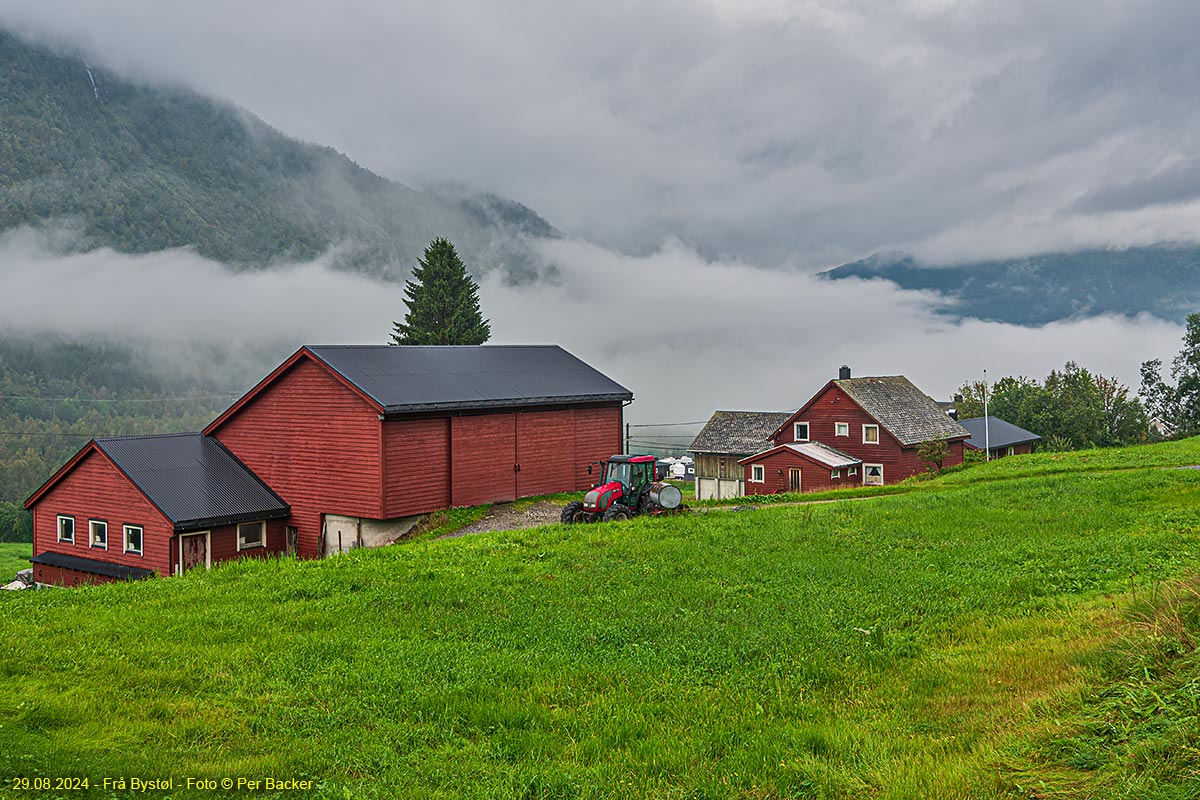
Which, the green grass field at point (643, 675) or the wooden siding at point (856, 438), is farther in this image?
the wooden siding at point (856, 438)

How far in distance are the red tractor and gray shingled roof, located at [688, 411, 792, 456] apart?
126ft

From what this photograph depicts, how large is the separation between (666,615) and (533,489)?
74.5ft

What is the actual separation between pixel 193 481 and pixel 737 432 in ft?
145

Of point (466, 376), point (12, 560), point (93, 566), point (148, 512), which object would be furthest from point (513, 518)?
point (12, 560)

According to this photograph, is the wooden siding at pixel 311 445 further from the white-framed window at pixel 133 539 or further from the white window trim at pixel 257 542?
the white-framed window at pixel 133 539

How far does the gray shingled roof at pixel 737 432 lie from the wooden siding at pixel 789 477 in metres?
11.2

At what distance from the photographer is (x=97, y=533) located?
31938 mm

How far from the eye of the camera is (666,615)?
12.9 m

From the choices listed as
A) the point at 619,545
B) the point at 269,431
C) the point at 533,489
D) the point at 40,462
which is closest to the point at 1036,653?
the point at 619,545

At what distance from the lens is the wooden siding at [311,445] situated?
3045 cm

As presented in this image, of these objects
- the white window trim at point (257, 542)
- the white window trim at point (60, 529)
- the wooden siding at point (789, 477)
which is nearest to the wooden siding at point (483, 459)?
the white window trim at point (257, 542)

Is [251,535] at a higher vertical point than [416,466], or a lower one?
lower

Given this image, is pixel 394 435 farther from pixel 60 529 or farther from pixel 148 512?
pixel 60 529

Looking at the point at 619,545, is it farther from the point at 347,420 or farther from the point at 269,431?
the point at 269,431
